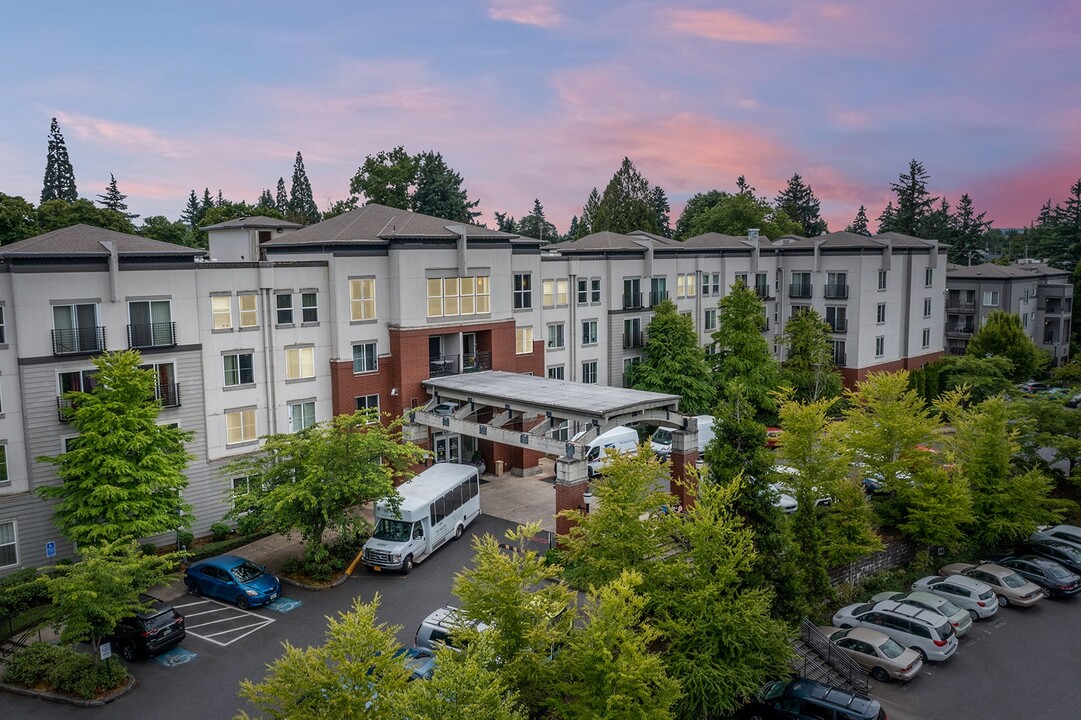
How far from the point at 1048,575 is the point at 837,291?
32.8m

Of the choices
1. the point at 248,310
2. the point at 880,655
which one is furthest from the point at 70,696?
the point at 880,655

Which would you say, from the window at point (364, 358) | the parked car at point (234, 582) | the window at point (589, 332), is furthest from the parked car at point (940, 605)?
the window at point (589, 332)

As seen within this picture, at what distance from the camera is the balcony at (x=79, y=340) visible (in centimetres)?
2992

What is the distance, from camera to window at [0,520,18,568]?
29062 mm

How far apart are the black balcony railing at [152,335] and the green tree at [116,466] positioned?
2974 mm

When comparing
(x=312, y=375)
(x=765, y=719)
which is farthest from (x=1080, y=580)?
(x=312, y=375)

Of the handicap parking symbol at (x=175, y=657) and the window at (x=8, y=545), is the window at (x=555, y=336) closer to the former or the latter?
the handicap parking symbol at (x=175, y=657)

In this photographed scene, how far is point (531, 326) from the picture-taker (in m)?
46.4

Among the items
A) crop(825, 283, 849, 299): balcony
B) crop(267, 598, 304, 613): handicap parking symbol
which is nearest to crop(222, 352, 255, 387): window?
crop(267, 598, 304, 613): handicap parking symbol

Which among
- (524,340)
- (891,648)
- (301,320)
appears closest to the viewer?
(891,648)

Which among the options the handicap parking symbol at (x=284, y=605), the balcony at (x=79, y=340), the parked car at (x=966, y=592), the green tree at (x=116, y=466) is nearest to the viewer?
the green tree at (x=116, y=466)

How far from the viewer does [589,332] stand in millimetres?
50281

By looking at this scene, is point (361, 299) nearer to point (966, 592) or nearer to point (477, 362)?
point (477, 362)

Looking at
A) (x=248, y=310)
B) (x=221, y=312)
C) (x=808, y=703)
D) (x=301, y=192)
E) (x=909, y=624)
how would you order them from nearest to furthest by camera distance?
(x=808, y=703) → (x=909, y=624) → (x=221, y=312) → (x=248, y=310) → (x=301, y=192)
